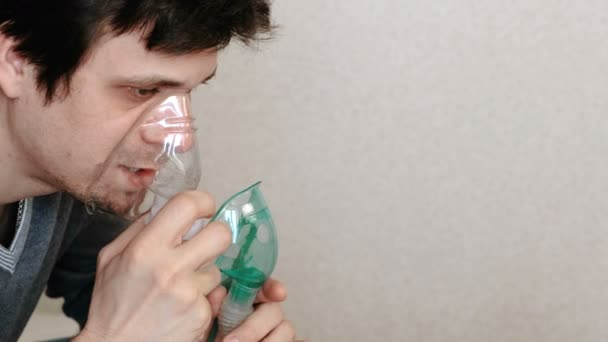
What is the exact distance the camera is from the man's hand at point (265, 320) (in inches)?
36.2

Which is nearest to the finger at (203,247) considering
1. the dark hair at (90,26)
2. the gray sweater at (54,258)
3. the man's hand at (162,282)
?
the man's hand at (162,282)

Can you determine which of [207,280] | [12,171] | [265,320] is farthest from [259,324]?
[12,171]

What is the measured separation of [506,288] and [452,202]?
0.19m

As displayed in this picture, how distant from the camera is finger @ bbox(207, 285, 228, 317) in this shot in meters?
0.90

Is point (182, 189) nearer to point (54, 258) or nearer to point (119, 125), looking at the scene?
point (119, 125)

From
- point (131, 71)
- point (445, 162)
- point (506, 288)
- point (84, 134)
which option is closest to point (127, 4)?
point (131, 71)

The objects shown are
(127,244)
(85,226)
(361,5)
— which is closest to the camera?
(127,244)

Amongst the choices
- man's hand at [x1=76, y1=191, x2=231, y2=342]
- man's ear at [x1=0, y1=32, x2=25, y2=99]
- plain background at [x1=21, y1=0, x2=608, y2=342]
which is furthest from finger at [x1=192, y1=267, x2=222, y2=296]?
plain background at [x1=21, y1=0, x2=608, y2=342]

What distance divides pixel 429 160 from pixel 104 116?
2.30ft

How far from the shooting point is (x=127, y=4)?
35.2 inches

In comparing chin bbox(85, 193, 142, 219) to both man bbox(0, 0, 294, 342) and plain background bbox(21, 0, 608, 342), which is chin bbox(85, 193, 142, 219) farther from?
plain background bbox(21, 0, 608, 342)

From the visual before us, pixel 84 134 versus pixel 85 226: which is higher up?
pixel 84 134

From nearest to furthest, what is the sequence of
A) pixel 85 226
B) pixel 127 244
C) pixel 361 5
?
pixel 127 244, pixel 85 226, pixel 361 5

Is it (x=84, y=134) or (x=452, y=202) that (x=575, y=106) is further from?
(x=84, y=134)
